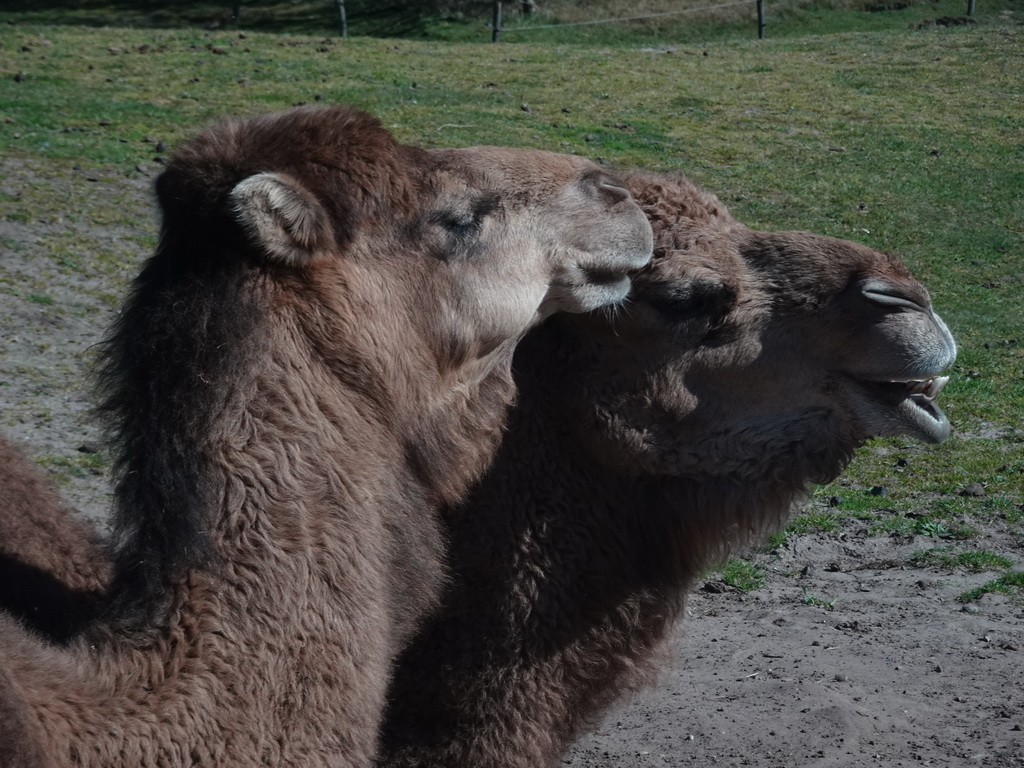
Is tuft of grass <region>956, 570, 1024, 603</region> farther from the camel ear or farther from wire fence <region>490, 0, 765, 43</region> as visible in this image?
wire fence <region>490, 0, 765, 43</region>

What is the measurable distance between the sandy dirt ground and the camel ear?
1.27 meters

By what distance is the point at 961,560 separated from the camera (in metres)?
6.68

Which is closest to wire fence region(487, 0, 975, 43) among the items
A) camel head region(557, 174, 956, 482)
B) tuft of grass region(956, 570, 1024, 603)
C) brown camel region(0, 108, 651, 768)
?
tuft of grass region(956, 570, 1024, 603)

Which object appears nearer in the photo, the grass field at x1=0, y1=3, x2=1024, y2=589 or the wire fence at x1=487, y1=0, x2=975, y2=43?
the grass field at x1=0, y1=3, x2=1024, y2=589

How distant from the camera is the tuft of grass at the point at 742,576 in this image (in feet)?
21.5

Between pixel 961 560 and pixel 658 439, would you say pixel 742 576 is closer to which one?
pixel 961 560

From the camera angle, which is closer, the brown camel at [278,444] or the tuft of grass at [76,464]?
the brown camel at [278,444]

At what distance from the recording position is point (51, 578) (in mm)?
3938

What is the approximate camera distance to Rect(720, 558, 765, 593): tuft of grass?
→ 6547 mm

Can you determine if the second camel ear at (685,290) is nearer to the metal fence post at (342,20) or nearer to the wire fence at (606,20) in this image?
the wire fence at (606,20)

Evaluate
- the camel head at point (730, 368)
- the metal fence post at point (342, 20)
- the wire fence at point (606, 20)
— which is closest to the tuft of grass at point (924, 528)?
the camel head at point (730, 368)

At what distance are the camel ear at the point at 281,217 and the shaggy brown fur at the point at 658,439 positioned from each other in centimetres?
129

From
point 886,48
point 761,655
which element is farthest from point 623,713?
point 886,48

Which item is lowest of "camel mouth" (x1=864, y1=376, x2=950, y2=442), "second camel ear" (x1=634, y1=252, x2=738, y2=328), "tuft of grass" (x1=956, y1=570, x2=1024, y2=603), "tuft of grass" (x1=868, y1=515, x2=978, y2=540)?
"tuft of grass" (x1=868, y1=515, x2=978, y2=540)
